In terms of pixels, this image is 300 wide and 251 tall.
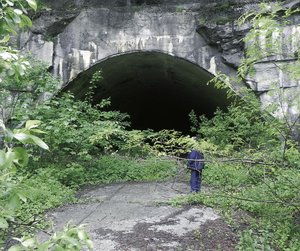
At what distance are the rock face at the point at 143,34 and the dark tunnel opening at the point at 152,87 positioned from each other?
24 centimetres

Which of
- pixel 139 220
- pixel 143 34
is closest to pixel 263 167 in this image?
pixel 139 220

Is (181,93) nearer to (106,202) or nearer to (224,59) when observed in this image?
(224,59)

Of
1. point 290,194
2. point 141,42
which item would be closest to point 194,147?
point 290,194

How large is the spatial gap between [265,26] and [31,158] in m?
5.17

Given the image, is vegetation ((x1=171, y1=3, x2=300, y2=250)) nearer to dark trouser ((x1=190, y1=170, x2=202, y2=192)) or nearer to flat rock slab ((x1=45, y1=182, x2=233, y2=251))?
flat rock slab ((x1=45, y1=182, x2=233, y2=251))

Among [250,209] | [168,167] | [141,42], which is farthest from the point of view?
[141,42]

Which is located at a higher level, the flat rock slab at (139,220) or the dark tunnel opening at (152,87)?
the dark tunnel opening at (152,87)

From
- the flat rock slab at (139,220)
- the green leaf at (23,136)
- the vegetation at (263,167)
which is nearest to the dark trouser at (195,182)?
the flat rock slab at (139,220)

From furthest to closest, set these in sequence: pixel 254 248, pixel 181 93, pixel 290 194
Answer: pixel 181 93 → pixel 290 194 → pixel 254 248

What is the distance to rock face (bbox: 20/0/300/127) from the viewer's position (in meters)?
8.16

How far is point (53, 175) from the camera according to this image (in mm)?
6605

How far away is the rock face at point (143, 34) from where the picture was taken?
26.8 ft

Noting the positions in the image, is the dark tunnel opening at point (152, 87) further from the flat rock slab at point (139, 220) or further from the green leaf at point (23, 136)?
the green leaf at point (23, 136)

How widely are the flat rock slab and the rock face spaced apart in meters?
3.18
